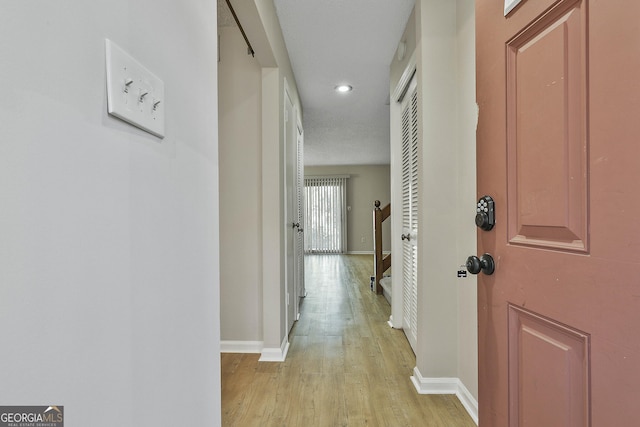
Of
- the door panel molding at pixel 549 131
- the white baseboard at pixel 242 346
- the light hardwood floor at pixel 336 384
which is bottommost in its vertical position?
the light hardwood floor at pixel 336 384

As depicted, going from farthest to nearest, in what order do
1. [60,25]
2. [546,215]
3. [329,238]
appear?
[329,238]
[546,215]
[60,25]

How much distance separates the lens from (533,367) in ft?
2.57

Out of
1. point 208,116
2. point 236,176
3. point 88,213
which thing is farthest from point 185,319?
point 236,176

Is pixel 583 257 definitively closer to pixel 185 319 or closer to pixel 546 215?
pixel 546 215

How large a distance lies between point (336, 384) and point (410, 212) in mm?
1292

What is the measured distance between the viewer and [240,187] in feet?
8.13

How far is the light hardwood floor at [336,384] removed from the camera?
5.44 ft

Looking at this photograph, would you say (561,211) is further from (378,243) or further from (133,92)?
(378,243)

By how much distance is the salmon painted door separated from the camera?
1.85 ft

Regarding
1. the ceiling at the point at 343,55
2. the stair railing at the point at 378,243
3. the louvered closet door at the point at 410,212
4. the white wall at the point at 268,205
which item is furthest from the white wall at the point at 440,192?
the stair railing at the point at 378,243

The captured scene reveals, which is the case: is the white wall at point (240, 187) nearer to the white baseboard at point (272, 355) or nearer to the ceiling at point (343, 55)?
the white baseboard at point (272, 355)

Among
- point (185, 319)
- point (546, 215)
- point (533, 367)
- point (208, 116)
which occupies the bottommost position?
point (533, 367)

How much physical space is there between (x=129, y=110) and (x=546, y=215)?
889 mm

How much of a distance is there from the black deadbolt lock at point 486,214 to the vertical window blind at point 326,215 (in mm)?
8105
